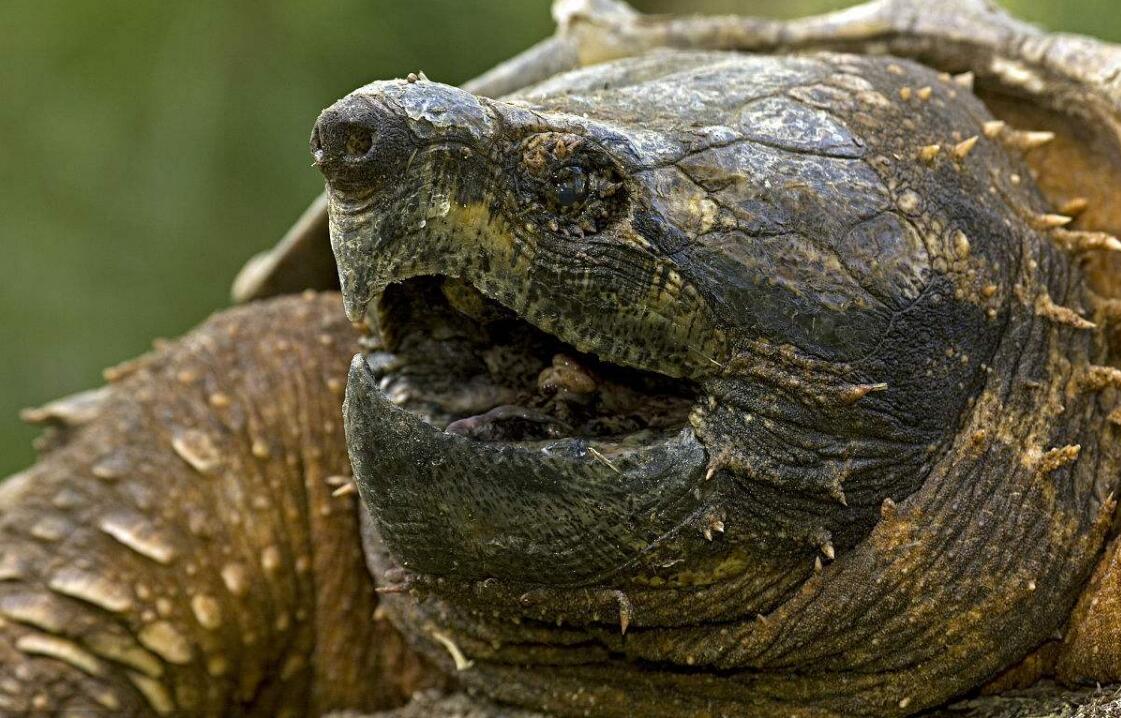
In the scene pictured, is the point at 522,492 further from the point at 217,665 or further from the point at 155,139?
the point at 155,139

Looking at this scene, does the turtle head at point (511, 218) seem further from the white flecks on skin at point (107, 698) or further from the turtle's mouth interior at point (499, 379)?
the white flecks on skin at point (107, 698)

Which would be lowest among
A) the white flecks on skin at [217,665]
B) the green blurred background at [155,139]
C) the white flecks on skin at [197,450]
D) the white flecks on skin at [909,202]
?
the green blurred background at [155,139]

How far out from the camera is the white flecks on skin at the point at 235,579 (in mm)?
3406

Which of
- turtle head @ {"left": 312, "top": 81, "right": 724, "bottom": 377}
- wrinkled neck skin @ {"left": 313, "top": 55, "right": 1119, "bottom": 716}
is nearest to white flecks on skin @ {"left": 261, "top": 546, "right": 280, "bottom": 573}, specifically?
wrinkled neck skin @ {"left": 313, "top": 55, "right": 1119, "bottom": 716}

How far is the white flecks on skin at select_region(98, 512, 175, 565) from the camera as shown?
3420 millimetres

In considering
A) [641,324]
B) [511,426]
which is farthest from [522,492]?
[641,324]

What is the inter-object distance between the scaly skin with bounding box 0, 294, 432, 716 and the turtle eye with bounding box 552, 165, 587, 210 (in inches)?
57.5

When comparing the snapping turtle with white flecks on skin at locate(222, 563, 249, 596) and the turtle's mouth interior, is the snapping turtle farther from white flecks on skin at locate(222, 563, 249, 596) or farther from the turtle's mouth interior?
white flecks on skin at locate(222, 563, 249, 596)

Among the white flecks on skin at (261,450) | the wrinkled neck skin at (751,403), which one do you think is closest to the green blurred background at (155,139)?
the white flecks on skin at (261,450)

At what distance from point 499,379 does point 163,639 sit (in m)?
1.44

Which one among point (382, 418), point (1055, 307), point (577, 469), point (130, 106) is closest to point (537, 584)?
point (577, 469)

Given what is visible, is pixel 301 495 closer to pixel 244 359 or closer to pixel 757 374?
pixel 244 359

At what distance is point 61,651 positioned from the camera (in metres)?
3.38

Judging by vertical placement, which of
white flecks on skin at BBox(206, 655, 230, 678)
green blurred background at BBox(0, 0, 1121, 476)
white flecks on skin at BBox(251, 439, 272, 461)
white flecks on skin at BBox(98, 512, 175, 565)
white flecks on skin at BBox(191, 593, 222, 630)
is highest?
white flecks on skin at BBox(251, 439, 272, 461)
